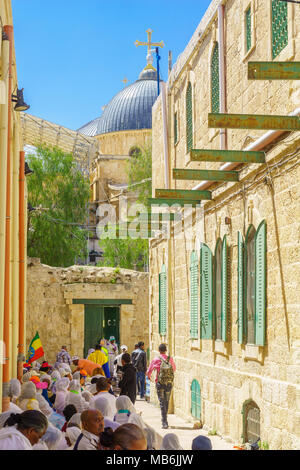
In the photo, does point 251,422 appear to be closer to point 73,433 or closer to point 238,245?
point 238,245

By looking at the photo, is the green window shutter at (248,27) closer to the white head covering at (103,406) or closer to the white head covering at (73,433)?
the white head covering at (103,406)

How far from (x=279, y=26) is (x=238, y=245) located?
3048 mm

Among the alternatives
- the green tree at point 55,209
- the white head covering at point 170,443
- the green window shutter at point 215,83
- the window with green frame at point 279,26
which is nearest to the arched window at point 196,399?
the green window shutter at point 215,83

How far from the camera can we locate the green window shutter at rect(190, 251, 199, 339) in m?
13.0

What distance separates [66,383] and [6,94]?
3.78m

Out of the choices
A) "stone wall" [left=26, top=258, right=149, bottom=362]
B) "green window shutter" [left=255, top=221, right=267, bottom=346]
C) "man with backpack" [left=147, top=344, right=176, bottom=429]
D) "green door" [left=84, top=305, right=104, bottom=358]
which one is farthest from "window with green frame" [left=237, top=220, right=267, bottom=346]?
"green door" [left=84, top=305, right=104, bottom=358]

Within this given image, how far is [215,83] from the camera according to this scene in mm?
11891

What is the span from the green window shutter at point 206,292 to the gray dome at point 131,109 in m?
37.9

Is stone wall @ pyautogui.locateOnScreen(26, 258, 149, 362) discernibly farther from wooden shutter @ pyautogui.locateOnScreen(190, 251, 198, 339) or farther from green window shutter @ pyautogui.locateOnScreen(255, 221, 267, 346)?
green window shutter @ pyautogui.locateOnScreen(255, 221, 267, 346)

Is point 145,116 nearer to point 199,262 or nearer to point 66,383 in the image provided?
point 199,262

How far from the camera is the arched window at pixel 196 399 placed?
12505mm

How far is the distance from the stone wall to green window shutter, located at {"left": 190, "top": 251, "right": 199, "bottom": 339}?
10192 millimetres

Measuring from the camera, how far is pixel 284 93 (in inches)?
336
